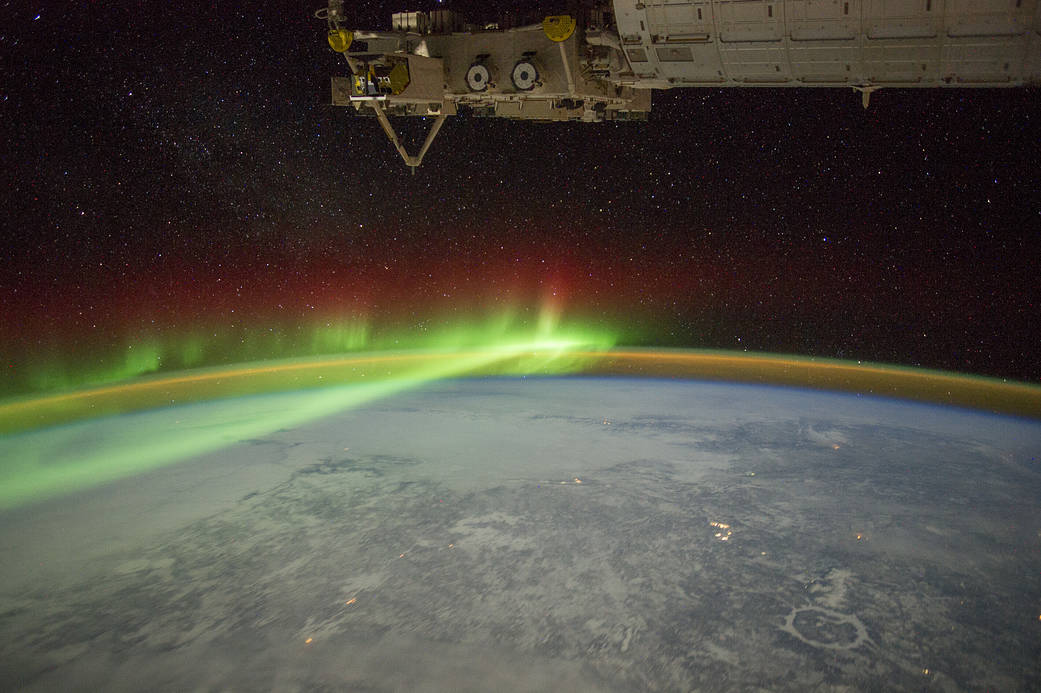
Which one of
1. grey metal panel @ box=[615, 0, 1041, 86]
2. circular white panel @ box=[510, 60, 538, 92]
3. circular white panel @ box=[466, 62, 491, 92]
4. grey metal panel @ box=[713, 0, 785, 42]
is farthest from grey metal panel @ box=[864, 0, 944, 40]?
circular white panel @ box=[466, 62, 491, 92]

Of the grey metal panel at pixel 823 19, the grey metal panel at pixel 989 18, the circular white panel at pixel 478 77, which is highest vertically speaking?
the circular white panel at pixel 478 77

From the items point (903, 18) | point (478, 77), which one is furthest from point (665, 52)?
point (478, 77)

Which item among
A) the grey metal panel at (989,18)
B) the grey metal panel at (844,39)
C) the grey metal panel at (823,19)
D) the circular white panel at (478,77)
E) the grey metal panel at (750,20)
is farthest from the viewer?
the circular white panel at (478,77)

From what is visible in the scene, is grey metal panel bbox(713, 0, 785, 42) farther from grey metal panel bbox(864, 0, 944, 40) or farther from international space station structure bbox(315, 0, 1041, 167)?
grey metal panel bbox(864, 0, 944, 40)

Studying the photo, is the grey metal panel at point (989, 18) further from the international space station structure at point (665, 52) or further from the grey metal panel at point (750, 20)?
the grey metal panel at point (750, 20)

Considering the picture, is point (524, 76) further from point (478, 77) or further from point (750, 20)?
point (750, 20)

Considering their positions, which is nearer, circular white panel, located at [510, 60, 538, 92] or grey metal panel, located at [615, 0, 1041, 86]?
grey metal panel, located at [615, 0, 1041, 86]

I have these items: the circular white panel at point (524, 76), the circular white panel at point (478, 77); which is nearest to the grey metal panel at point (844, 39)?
the circular white panel at point (524, 76)

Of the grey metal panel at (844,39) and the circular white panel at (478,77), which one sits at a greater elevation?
the circular white panel at (478,77)

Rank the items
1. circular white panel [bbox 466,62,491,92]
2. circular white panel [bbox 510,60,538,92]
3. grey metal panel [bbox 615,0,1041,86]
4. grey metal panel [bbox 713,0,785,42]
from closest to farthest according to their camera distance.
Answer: grey metal panel [bbox 615,0,1041,86]
grey metal panel [bbox 713,0,785,42]
circular white panel [bbox 510,60,538,92]
circular white panel [bbox 466,62,491,92]
